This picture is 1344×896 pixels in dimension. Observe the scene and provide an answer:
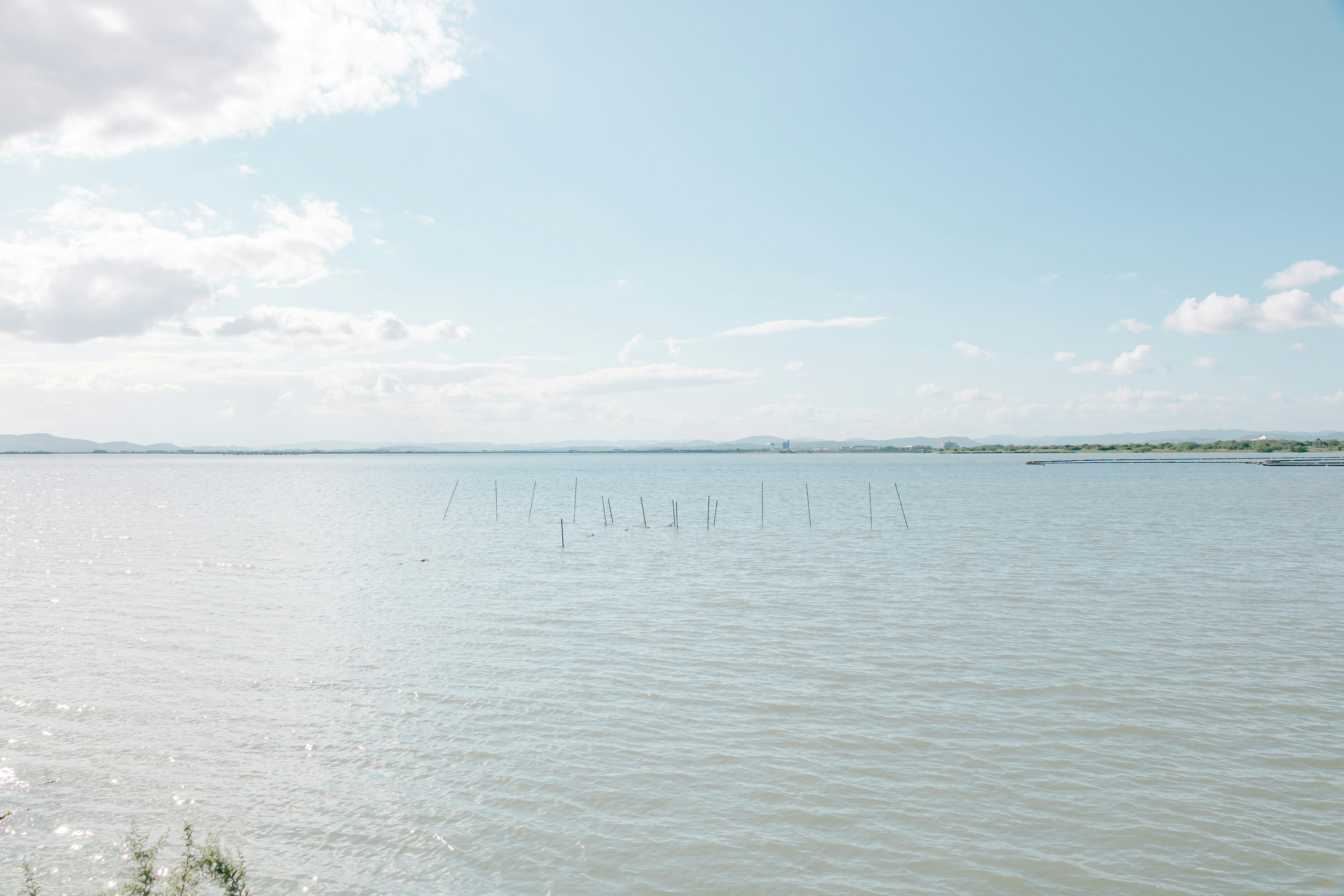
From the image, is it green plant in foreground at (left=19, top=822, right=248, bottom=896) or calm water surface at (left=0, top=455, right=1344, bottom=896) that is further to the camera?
calm water surface at (left=0, top=455, right=1344, bottom=896)

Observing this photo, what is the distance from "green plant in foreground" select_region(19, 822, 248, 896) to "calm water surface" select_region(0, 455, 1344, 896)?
0.38 metres

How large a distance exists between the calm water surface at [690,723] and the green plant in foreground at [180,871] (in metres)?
0.38

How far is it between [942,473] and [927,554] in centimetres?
12810

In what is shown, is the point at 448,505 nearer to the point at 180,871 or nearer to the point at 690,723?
the point at 690,723

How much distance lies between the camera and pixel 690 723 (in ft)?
47.0

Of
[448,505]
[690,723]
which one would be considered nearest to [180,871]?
[690,723]

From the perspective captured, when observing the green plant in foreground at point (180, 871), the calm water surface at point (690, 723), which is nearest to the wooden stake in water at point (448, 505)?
the calm water surface at point (690, 723)

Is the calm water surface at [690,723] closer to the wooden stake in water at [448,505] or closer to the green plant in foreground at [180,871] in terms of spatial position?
the green plant in foreground at [180,871]

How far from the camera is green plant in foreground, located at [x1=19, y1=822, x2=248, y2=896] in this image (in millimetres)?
8125

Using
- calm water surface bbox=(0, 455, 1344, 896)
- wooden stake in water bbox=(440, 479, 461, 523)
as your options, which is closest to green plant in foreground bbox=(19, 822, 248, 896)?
calm water surface bbox=(0, 455, 1344, 896)

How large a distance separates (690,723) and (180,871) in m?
8.44

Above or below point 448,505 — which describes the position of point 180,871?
above

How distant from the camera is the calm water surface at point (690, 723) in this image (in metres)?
9.96

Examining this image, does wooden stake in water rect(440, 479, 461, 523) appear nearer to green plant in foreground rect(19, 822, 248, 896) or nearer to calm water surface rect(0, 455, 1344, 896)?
calm water surface rect(0, 455, 1344, 896)
